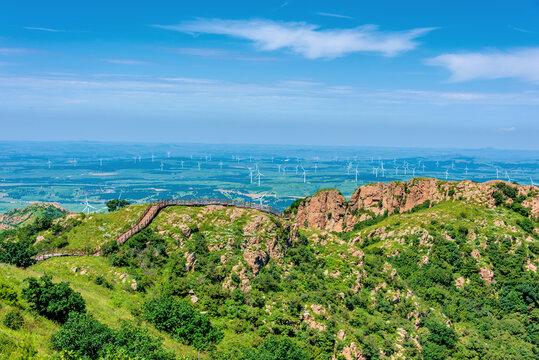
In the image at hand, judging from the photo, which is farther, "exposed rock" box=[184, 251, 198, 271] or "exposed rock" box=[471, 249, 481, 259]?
"exposed rock" box=[471, 249, 481, 259]

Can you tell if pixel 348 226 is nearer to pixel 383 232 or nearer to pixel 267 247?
pixel 383 232

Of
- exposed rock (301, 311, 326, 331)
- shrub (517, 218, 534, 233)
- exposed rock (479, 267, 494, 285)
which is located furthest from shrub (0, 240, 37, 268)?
shrub (517, 218, 534, 233)

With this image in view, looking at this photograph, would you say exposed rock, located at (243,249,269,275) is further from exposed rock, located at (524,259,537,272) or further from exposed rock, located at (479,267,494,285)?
exposed rock, located at (524,259,537,272)

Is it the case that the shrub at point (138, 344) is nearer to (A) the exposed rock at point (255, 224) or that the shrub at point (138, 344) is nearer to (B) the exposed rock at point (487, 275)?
(A) the exposed rock at point (255, 224)


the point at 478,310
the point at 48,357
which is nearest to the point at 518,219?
the point at 478,310

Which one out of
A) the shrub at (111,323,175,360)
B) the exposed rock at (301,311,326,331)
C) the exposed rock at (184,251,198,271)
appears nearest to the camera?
the shrub at (111,323,175,360)

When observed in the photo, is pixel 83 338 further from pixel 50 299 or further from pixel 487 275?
pixel 487 275
